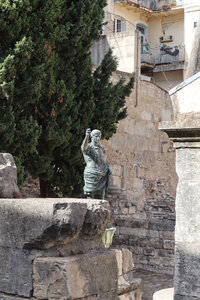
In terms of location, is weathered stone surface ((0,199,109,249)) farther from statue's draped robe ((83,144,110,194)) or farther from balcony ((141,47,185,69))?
balcony ((141,47,185,69))

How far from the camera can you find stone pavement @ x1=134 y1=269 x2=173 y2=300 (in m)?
8.99

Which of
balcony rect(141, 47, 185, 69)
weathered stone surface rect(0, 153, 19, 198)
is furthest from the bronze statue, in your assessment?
balcony rect(141, 47, 185, 69)

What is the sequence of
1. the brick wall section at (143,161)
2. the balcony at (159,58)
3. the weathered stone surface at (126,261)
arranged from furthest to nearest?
the balcony at (159,58) → the brick wall section at (143,161) → the weathered stone surface at (126,261)

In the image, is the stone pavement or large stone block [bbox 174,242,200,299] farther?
the stone pavement

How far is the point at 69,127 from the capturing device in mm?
10695

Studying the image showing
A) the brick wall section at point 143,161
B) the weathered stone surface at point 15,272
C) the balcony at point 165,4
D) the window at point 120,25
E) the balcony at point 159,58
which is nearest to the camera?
the weathered stone surface at point 15,272

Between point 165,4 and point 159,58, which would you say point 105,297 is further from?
point 165,4

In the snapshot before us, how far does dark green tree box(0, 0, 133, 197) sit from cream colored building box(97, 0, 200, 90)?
11591 millimetres

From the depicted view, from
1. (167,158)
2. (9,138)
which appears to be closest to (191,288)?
(9,138)

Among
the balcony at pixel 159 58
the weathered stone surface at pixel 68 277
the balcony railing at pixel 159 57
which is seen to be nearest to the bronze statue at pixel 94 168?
the weathered stone surface at pixel 68 277

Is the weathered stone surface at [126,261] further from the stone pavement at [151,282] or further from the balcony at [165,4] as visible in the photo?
the balcony at [165,4]

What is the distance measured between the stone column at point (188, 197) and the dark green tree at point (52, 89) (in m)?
5.12

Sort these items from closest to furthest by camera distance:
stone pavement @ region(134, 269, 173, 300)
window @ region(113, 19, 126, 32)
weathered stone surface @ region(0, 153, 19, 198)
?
1. weathered stone surface @ region(0, 153, 19, 198)
2. stone pavement @ region(134, 269, 173, 300)
3. window @ region(113, 19, 126, 32)

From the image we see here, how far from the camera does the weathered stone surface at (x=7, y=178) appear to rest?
3643mm
